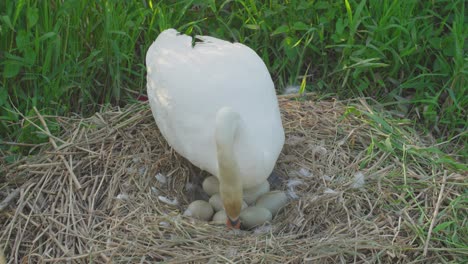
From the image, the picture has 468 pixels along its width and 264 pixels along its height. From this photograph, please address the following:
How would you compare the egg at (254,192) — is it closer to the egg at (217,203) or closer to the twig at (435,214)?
the egg at (217,203)

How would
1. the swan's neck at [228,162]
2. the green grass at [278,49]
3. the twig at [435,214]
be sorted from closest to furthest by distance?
the twig at [435,214]
the swan's neck at [228,162]
the green grass at [278,49]

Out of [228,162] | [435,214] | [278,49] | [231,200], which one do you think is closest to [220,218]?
[231,200]

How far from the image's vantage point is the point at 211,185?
13.2ft

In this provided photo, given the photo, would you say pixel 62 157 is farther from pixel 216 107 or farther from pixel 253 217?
pixel 253 217

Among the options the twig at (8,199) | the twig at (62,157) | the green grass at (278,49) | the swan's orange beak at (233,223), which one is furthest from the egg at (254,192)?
the twig at (8,199)

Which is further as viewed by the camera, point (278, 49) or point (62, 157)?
point (278, 49)

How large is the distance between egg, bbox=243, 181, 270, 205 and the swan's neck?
272mm

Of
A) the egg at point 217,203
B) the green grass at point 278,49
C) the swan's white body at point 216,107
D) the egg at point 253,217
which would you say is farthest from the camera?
the green grass at point 278,49

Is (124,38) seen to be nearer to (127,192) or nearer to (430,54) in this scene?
(127,192)

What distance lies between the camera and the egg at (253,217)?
12.5 feet

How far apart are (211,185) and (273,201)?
330mm

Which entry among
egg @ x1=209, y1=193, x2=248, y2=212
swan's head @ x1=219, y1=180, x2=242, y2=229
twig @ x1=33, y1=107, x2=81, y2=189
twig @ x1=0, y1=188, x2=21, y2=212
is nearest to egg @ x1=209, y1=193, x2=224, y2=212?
egg @ x1=209, y1=193, x2=248, y2=212

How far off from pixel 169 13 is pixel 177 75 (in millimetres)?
1023

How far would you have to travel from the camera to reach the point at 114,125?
4.27 m
